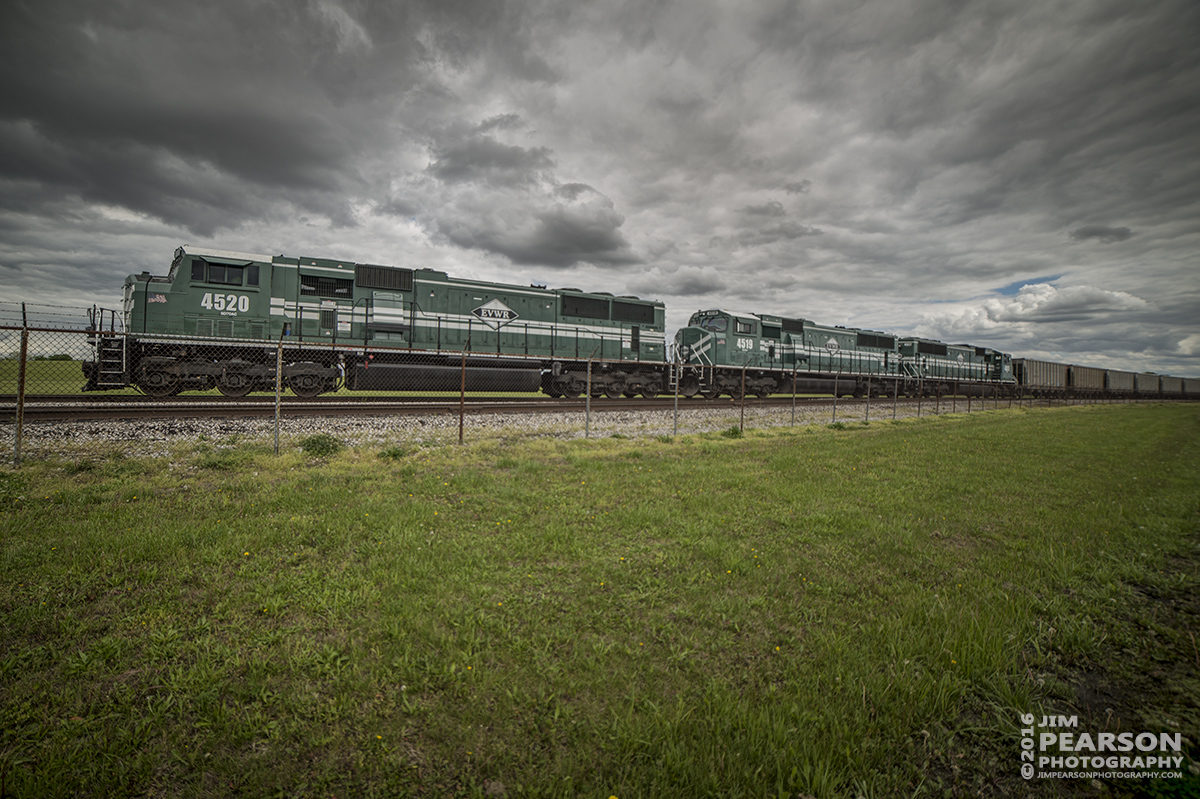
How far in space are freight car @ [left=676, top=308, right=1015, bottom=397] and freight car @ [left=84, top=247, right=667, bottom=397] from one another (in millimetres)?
4542

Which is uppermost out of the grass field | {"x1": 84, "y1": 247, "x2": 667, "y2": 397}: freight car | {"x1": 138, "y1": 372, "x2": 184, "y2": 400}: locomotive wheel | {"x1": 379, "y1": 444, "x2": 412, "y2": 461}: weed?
{"x1": 84, "y1": 247, "x2": 667, "y2": 397}: freight car

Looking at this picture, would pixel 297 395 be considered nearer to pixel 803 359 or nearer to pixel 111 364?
pixel 111 364

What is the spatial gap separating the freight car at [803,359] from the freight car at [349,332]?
4542 millimetres

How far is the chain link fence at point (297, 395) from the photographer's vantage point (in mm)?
9844

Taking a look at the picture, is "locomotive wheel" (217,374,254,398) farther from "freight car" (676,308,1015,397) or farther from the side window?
"freight car" (676,308,1015,397)

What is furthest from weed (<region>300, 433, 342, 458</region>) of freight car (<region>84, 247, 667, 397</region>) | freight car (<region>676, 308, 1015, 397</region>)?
freight car (<region>676, 308, 1015, 397</region>)

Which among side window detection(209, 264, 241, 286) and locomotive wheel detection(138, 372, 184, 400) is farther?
side window detection(209, 264, 241, 286)

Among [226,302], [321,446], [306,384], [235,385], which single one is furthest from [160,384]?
[321,446]

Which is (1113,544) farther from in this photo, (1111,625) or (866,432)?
(866,432)

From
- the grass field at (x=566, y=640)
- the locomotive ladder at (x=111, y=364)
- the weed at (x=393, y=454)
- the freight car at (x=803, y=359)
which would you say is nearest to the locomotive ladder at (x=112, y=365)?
the locomotive ladder at (x=111, y=364)

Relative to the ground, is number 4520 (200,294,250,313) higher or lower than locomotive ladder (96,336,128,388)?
higher

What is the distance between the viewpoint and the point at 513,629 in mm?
3098

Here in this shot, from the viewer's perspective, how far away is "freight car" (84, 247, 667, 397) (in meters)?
13.1

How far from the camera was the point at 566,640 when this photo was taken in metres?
3.01
